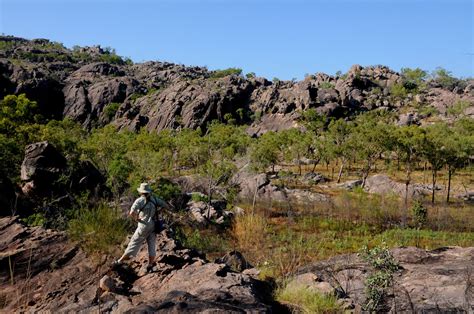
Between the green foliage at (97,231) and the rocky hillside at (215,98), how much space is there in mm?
71868

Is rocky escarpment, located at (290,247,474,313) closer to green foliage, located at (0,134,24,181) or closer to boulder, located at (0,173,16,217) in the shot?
boulder, located at (0,173,16,217)

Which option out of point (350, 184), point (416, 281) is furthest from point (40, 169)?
point (350, 184)

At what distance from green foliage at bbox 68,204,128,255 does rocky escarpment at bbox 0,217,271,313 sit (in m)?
0.14

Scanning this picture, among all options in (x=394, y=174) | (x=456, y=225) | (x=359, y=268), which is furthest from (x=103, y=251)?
(x=394, y=174)

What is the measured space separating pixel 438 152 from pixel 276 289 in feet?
108

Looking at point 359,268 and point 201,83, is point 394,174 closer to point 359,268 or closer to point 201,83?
point 359,268

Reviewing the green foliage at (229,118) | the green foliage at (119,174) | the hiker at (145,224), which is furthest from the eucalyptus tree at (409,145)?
the green foliage at (229,118)

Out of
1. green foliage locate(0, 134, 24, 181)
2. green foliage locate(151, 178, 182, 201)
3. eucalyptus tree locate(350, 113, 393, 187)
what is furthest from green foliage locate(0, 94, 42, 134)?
eucalyptus tree locate(350, 113, 393, 187)

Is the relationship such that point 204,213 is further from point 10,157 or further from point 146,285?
point 146,285

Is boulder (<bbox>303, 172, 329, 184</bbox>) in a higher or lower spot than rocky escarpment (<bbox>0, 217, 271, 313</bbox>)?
lower

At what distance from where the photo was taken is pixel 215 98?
3295 inches

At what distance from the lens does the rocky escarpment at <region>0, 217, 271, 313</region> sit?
4559 mm

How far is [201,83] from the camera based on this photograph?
94438mm

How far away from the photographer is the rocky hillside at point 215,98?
8131 centimetres
